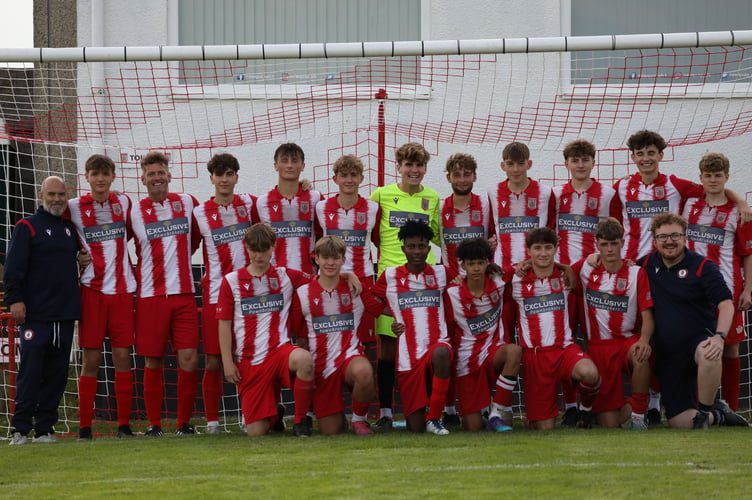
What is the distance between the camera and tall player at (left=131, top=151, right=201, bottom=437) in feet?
23.1

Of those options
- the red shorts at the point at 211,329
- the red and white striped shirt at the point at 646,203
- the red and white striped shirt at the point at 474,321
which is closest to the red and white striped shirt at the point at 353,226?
the red and white striped shirt at the point at 474,321

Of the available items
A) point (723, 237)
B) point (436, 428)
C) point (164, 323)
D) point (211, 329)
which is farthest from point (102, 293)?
point (723, 237)

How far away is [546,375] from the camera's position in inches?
269

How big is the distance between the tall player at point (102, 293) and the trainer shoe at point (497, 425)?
2.26 meters

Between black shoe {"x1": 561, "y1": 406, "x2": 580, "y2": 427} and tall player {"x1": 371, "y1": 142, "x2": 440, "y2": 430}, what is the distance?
111cm

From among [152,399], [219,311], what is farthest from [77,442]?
[219,311]

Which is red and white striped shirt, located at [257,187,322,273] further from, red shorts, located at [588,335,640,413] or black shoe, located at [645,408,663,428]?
black shoe, located at [645,408,663,428]

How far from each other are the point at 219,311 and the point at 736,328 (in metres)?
3.23

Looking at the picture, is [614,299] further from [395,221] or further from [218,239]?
[218,239]

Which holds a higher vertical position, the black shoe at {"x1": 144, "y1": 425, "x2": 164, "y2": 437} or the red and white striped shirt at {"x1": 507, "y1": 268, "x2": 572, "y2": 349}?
the red and white striped shirt at {"x1": 507, "y1": 268, "x2": 572, "y2": 349}

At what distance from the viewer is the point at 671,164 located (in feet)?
32.0

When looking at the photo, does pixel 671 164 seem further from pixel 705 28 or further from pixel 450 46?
pixel 450 46

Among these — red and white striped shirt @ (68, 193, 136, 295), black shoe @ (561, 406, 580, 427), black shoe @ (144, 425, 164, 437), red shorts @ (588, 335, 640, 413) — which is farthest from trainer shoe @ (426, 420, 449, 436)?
red and white striped shirt @ (68, 193, 136, 295)

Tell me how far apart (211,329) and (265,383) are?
0.58m
